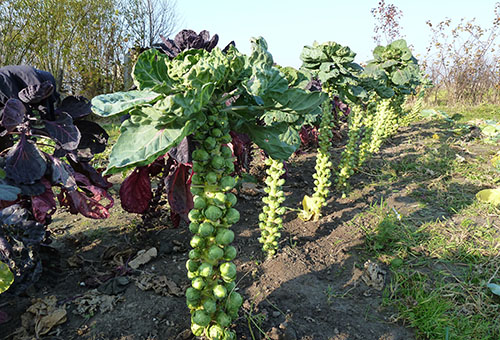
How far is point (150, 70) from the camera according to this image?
1148mm

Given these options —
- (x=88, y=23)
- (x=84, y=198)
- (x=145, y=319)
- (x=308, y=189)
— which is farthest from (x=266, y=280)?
(x=88, y=23)

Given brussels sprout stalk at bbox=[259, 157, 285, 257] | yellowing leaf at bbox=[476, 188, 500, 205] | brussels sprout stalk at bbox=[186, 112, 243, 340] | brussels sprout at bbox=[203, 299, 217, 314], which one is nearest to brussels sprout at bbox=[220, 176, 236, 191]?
brussels sprout stalk at bbox=[186, 112, 243, 340]

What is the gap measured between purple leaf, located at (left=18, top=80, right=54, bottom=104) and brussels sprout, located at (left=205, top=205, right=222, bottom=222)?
121 centimetres

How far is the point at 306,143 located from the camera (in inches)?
194

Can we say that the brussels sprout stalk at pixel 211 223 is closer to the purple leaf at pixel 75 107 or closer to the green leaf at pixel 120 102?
the green leaf at pixel 120 102

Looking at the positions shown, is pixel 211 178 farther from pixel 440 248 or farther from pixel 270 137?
pixel 440 248

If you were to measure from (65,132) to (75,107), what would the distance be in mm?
274

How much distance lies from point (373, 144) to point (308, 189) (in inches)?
62.7

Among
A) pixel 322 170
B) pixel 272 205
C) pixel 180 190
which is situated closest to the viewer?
pixel 180 190

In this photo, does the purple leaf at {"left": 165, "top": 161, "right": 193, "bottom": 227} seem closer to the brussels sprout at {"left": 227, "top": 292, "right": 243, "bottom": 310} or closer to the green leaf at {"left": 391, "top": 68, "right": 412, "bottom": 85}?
the brussels sprout at {"left": 227, "top": 292, "right": 243, "bottom": 310}

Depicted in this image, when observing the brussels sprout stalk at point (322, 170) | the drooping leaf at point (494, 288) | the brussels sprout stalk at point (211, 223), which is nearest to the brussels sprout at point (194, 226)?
the brussels sprout stalk at point (211, 223)

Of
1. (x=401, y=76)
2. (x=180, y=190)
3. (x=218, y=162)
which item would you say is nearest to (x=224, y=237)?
(x=218, y=162)

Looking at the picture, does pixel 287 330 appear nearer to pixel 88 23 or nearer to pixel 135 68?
pixel 135 68

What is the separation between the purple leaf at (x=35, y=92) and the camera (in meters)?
A: 1.71
